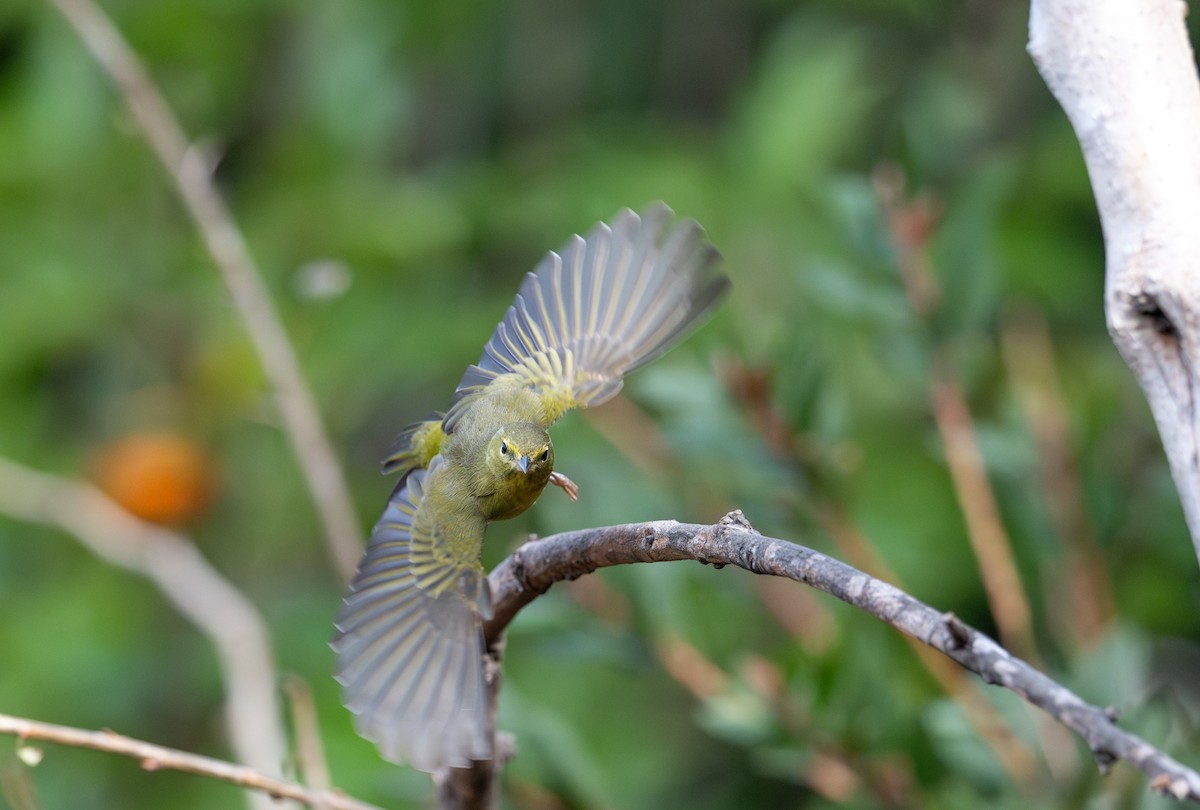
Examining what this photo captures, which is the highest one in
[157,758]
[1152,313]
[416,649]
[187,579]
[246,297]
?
[246,297]

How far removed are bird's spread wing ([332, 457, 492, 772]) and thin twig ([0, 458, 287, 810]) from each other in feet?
1.50

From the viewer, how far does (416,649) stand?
3.37ft

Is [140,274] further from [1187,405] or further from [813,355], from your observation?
[1187,405]

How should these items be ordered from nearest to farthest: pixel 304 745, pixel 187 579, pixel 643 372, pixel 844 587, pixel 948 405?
pixel 844 587, pixel 304 745, pixel 948 405, pixel 643 372, pixel 187 579

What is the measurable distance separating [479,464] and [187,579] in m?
0.89

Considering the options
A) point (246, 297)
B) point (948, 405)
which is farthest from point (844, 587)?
point (246, 297)

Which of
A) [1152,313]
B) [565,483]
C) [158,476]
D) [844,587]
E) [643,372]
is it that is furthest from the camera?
[158,476]

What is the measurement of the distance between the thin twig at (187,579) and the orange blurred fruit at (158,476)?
29mm

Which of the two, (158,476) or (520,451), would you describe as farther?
(158,476)

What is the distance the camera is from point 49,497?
2.17 metres

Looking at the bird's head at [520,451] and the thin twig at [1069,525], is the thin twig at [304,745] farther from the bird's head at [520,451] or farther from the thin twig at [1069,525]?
the thin twig at [1069,525]

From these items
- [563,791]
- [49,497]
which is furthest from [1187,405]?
[49,497]

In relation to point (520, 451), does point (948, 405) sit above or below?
above

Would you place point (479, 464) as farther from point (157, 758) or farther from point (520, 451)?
point (157, 758)
